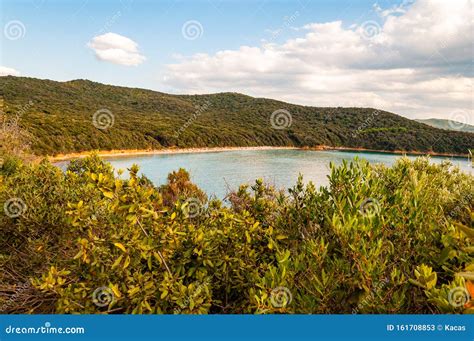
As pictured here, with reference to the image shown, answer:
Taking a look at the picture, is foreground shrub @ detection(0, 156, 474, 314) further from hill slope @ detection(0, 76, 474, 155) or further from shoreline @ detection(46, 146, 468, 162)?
shoreline @ detection(46, 146, 468, 162)

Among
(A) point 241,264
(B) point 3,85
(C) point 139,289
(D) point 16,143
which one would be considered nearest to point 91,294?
(C) point 139,289

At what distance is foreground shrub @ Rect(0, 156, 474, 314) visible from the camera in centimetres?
243

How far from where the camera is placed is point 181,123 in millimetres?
67625

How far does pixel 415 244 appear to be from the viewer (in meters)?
2.87

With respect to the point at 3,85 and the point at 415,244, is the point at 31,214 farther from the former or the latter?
the point at 3,85

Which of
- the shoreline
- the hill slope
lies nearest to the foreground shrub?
the hill slope

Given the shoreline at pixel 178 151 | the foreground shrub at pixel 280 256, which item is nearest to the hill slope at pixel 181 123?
the shoreline at pixel 178 151

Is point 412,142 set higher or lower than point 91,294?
higher

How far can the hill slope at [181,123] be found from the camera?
151 feet

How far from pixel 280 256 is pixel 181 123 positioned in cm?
6659

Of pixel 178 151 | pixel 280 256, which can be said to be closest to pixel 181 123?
pixel 178 151

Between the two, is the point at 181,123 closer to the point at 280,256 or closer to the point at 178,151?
the point at 178,151

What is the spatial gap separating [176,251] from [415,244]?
1.88m

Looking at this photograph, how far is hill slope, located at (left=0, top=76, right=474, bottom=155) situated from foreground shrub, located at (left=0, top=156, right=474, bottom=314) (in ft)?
74.6
